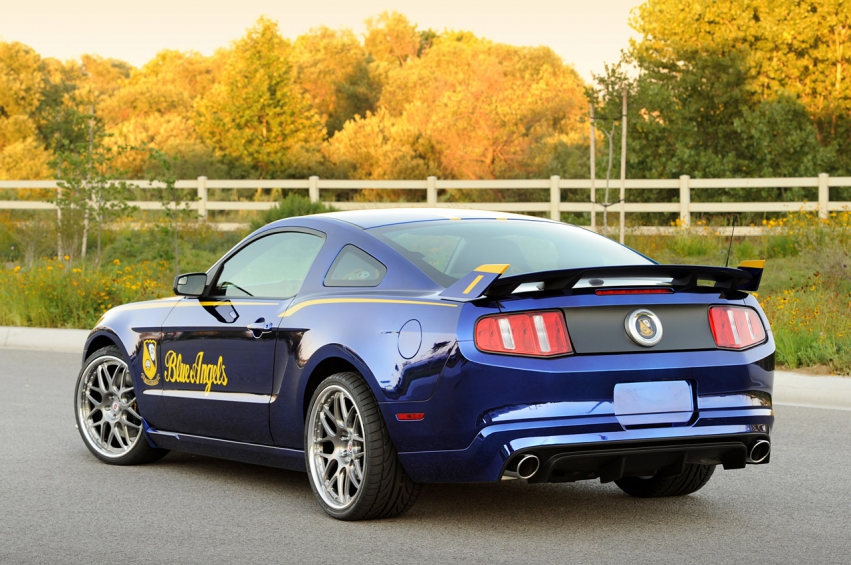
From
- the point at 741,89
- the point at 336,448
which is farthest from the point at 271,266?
the point at 741,89

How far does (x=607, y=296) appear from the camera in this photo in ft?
19.0

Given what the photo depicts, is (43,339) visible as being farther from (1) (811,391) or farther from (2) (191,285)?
(1) (811,391)

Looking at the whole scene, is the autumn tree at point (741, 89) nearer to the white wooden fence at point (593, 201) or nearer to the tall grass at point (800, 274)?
the white wooden fence at point (593, 201)

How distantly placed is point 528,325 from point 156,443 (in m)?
3.15

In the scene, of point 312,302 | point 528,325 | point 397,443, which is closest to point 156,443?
point 312,302

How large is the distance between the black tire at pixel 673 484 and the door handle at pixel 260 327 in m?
2.14

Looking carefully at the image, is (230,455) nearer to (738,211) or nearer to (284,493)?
(284,493)

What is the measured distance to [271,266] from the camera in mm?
7297

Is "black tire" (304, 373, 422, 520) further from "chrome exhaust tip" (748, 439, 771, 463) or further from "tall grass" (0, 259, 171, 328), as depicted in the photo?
"tall grass" (0, 259, 171, 328)

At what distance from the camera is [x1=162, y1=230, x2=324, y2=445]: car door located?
22.6 ft

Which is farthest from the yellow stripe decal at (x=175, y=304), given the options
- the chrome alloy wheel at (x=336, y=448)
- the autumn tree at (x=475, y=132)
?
the autumn tree at (x=475, y=132)

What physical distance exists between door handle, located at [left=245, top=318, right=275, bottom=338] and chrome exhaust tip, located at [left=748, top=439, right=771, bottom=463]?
2527 millimetres

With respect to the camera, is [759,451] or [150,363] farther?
[150,363]

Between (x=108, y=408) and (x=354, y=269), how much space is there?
8.30 ft
